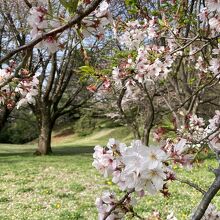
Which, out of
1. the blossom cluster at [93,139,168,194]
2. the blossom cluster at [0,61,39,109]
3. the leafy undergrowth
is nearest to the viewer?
the blossom cluster at [93,139,168,194]

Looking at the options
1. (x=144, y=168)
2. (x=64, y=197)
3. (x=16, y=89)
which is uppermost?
(x=16, y=89)

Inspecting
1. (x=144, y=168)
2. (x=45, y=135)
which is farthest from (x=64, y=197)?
(x=45, y=135)

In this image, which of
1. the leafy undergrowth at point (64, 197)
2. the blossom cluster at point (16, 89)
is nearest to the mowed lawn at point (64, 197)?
the leafy undergrowth at point (64, 197)

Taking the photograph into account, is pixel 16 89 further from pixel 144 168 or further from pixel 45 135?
pixel 45 135

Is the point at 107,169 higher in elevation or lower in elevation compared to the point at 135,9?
lower

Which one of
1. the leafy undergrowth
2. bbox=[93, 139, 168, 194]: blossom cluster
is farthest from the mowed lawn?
bbox=[93, 139, 168, 194]: blossom cluster

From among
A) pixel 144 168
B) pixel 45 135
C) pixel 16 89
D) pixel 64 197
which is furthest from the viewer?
pixel 45 135

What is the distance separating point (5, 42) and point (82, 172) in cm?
1110

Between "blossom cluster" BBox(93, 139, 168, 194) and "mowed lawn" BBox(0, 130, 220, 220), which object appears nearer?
"blossom cluster" BBox(93, 139, 168, 194)

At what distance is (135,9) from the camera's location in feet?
15.4

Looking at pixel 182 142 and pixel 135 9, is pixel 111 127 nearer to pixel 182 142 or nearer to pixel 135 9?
pixel 135 9

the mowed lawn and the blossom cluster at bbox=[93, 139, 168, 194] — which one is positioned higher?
the blossom cluster at bbox=[93, 139, 168, 194]

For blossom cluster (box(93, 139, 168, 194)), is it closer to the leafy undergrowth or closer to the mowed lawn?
the mowed lawn

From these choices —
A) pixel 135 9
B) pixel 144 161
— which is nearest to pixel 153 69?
pixel 135 9
